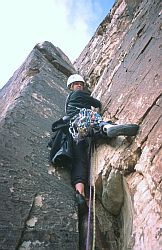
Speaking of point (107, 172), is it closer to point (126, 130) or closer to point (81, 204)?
point (81, 204)

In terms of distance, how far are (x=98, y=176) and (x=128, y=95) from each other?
134 centimetres

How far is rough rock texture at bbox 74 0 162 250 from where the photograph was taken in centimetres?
310

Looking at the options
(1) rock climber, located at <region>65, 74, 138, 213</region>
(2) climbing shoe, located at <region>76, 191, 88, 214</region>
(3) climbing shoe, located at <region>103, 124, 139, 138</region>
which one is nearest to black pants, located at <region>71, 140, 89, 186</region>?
(1) rock climber, located at <region>65, 74, 138, 213</region>

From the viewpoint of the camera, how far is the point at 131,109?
439 centimetres

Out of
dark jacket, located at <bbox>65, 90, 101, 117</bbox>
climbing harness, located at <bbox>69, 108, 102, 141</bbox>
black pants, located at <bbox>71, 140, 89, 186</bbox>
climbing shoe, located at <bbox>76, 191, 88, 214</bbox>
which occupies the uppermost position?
dark jacket, located at <bbox>65, 90, 101, 117</bbox>

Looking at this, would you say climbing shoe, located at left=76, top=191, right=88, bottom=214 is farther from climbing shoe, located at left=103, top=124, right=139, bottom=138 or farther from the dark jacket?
the dark jacket

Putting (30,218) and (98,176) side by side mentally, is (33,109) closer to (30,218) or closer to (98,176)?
(98,176)

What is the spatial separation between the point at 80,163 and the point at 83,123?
1.90ft

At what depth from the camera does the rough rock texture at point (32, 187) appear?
3537 mm

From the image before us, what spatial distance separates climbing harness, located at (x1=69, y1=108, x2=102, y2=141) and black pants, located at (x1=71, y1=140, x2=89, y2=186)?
15 cm

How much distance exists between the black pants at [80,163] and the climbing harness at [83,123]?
0.15 m

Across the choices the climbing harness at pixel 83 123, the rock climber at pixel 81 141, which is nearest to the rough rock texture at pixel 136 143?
the rock climber at pixel 81 141

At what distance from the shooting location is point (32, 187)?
407 centimetres

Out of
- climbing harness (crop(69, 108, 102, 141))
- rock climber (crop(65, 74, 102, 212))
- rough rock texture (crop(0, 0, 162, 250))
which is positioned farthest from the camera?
climbing harness (crop(69, 108, 102, 141))
